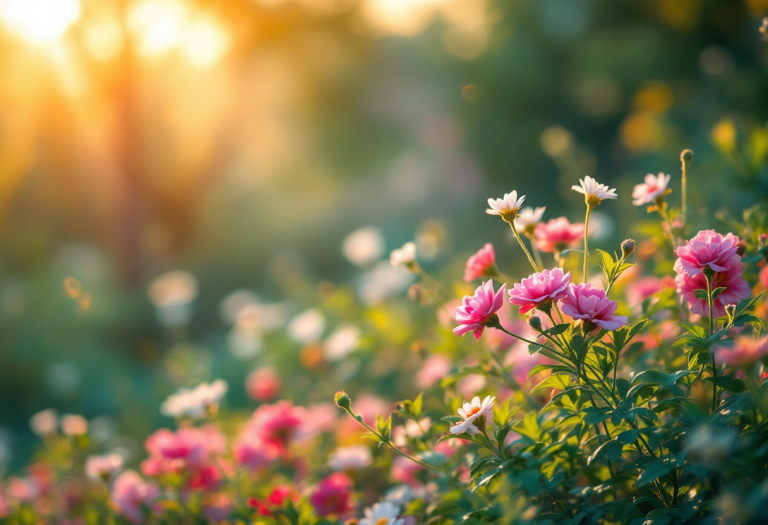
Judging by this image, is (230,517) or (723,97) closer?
(230,517)

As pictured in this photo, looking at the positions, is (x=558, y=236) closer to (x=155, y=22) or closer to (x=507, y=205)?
(x=507, y=205)

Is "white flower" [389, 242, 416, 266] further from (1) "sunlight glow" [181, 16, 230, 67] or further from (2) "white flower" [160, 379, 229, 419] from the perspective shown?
(1) "sunlight glow" [181, 16, 230, 67]

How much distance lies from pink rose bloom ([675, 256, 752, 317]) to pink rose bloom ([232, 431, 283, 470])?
4.70 ft

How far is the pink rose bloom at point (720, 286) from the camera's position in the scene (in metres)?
1.12

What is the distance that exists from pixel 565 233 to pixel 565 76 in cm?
622

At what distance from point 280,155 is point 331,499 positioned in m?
8.54

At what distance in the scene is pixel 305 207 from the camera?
28.6ft

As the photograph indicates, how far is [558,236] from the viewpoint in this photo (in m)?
1.42

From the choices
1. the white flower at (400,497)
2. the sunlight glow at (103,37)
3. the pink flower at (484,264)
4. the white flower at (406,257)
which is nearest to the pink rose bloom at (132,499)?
the white flower at (400,497)

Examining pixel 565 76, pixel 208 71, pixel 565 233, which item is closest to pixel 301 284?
pixel 565 233

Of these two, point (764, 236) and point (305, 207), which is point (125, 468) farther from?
point (305, 207)

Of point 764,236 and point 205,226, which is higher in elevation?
point 205,226

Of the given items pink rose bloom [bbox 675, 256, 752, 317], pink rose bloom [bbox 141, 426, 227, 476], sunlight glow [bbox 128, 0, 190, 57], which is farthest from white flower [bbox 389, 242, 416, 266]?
sunlight glow [bbox 128, 0, 190, 57]

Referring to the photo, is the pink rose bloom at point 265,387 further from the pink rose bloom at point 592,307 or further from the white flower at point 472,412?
the pink rose bloom at point 592,307
